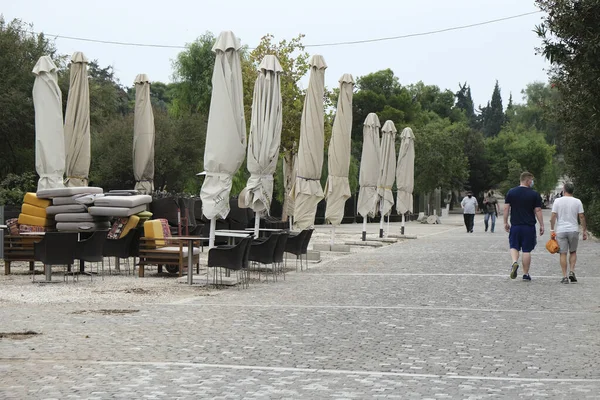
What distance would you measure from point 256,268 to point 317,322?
25.0 ft

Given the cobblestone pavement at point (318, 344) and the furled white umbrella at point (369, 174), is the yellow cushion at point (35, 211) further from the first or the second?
the furled white umbrella at point (369, 174)

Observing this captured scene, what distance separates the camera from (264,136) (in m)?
19.0

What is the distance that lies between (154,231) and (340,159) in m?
9.18

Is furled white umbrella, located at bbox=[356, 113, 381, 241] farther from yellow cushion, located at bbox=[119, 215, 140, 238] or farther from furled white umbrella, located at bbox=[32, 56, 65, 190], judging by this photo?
yellow cushion, located at bbox=[119, 215, 140, 238]

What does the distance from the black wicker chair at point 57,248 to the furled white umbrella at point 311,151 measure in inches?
303

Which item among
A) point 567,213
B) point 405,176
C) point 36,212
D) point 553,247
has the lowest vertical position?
point 553,247

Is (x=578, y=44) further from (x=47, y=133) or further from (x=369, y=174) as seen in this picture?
(x=369, y=174)

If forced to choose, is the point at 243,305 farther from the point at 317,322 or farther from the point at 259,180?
the point at 259,180

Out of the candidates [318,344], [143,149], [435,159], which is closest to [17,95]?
[143,149]

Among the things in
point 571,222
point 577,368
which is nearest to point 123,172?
point 571,222

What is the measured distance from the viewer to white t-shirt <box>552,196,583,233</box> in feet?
56.0

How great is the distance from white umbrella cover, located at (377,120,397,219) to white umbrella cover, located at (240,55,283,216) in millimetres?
14718

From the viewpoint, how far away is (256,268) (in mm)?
18828

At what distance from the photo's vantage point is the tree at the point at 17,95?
28891mm
